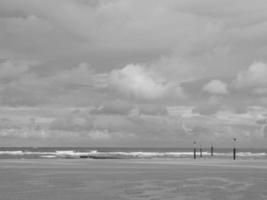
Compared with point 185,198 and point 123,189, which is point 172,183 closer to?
point 123,189

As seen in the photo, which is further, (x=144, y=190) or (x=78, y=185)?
(x=78, y=185)

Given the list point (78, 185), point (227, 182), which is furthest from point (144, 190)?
point (227, 182)

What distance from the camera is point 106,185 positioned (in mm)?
36719

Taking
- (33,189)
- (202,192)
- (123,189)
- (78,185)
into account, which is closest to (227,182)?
(202,192)

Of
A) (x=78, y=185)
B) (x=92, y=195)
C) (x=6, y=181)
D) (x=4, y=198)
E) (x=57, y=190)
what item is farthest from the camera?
(x=6, y=181)

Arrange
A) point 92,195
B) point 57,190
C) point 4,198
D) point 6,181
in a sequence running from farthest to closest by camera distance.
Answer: point 6,181 < point 57,190 < point 92,195 < point 4,198

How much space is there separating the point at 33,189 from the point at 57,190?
195 cm

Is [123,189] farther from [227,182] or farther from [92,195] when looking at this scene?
[227,182]

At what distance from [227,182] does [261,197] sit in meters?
10.4

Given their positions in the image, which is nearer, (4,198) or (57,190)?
(4,198)

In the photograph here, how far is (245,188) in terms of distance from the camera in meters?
34.8

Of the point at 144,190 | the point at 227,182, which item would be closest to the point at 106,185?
the point at 144,190

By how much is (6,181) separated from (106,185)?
9732mm

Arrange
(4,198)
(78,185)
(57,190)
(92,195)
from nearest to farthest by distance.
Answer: (4,198), (92,195), (57,190), (78,185)
